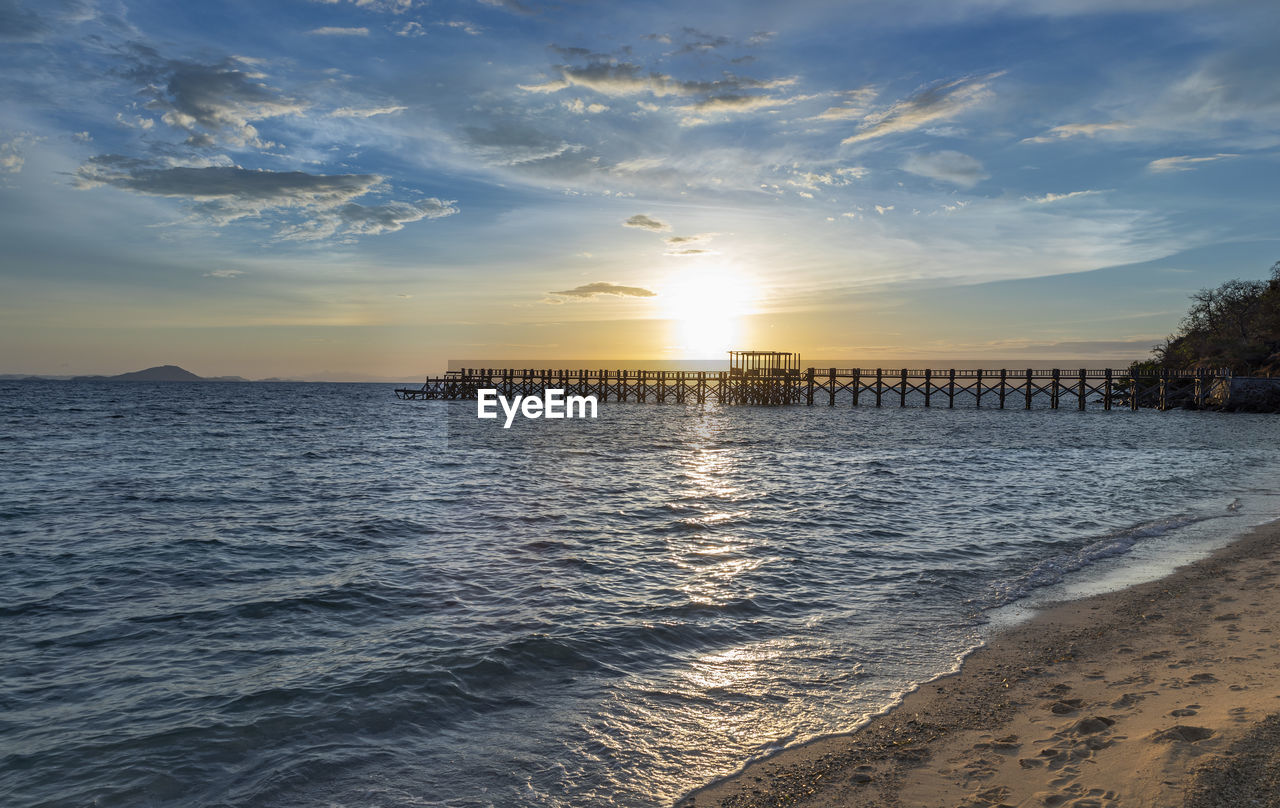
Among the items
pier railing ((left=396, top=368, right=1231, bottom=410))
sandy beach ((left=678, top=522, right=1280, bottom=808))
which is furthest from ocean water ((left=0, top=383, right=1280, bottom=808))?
pier railing ((left=396, top=368, right=1231, bottom=410))

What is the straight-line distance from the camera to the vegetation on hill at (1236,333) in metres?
65.6

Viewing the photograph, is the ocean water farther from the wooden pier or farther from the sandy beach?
the wooden pier

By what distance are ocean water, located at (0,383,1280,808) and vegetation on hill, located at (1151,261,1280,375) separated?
2260 inches

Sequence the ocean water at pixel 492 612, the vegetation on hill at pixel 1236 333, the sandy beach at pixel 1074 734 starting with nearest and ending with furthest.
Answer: the sandy beach at pixel 1074 734, the ocean water at pixel 492 612, the vegetation on hill at pixel 1236 333

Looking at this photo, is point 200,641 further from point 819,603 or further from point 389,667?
point 819,603

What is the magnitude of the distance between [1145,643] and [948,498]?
11.7 meters

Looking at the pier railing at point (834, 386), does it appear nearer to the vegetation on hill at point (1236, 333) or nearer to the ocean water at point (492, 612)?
the vegetation on hill at point (1236, 333)

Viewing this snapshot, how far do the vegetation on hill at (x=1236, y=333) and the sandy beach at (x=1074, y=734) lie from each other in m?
76.9

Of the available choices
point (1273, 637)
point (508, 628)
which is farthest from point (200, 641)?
point (1273, 637)

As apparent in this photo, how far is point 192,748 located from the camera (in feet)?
18.5

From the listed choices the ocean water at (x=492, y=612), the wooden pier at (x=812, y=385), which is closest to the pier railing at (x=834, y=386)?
the wooden pier at (x=812, y=385)

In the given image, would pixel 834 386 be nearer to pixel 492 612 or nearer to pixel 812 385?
pixel 812 385

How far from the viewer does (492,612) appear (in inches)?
354

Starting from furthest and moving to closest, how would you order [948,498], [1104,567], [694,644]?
[948,498], [1104,567], [694,644]
